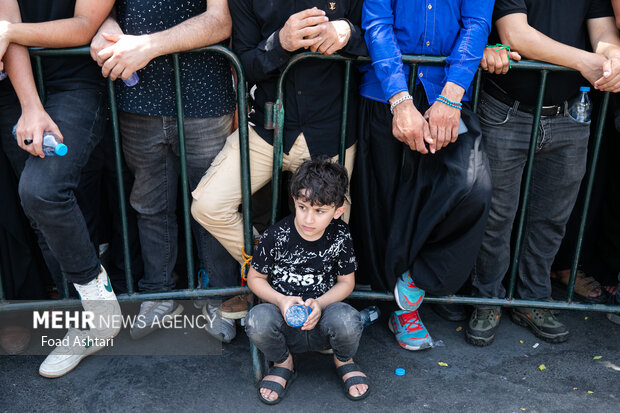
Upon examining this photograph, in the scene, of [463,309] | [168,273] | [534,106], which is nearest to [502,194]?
[534,106]

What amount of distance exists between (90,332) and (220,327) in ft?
2.24

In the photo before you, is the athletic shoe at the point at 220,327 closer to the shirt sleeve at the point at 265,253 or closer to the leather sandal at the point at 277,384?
the leather sandal at the point at 277,384

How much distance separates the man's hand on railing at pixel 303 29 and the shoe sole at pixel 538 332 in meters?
2.02

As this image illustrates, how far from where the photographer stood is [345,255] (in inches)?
119

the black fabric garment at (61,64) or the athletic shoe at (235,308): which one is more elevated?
the black fabric garment at (61,64)

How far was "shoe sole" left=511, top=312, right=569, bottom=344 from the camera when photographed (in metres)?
3.45

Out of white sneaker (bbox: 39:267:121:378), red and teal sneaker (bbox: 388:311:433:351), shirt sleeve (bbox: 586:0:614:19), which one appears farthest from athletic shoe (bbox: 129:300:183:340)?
shirt sleeve (bbox: 586:0:614:19)

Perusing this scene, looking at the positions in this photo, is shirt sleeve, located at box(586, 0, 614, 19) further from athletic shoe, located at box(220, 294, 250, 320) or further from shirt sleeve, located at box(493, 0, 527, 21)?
athletic shoe, located at box(220, 294, 250, 320)

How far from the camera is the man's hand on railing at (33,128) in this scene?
2.78 m

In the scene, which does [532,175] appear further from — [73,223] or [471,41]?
[73,223]

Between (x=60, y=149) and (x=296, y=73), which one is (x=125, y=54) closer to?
(x=60, y=149)

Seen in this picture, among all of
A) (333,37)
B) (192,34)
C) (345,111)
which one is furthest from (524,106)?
(192,34)

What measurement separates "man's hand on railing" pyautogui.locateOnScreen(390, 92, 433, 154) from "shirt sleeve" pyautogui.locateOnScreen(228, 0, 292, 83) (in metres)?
0.59

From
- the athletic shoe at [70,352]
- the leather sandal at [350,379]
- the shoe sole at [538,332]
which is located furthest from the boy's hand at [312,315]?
the shoe sole at [538,332]
